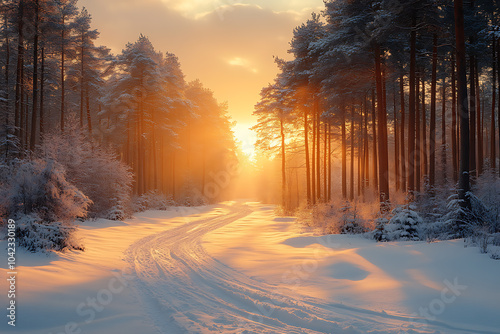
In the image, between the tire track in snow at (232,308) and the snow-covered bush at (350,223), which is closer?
the tire track in snow at (232,308)

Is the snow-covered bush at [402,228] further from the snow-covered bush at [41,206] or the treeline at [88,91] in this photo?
the treeline at [88,91]

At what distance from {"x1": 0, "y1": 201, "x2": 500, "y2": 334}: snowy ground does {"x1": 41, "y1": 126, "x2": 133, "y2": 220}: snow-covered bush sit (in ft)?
30.8

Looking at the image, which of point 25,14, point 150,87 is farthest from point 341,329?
point 150,87

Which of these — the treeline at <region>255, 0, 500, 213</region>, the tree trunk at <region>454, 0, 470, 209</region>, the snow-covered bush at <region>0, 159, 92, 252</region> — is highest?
the treeline at <region>255, 0, 500, 213</region>

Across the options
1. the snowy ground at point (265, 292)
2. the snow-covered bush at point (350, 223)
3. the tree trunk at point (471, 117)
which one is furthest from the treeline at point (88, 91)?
the tree trunk at point (471, 117)

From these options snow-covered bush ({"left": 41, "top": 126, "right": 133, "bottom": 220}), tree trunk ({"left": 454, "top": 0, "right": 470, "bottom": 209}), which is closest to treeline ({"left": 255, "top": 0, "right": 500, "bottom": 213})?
tree trunk ({"left": 454, "top": 0, "right": 470, "bottom": 209})

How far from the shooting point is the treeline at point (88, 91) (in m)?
19.3

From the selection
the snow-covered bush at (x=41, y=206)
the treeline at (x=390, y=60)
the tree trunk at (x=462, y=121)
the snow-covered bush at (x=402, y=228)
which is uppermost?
the treeline at (x=390, y=60)

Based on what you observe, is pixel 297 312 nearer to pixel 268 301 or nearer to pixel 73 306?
pixel 268 301

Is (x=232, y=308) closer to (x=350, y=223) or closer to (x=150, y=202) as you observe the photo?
(x=350, y=223)

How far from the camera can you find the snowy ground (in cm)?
438

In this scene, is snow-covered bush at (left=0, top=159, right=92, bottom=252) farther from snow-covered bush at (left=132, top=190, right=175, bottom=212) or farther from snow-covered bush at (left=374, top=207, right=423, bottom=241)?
snow-covered bush at (left=132, top=190, right=175, bottom=212)

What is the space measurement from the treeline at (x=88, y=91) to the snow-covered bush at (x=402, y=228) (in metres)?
19.0

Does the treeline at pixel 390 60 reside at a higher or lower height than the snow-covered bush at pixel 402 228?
higher
